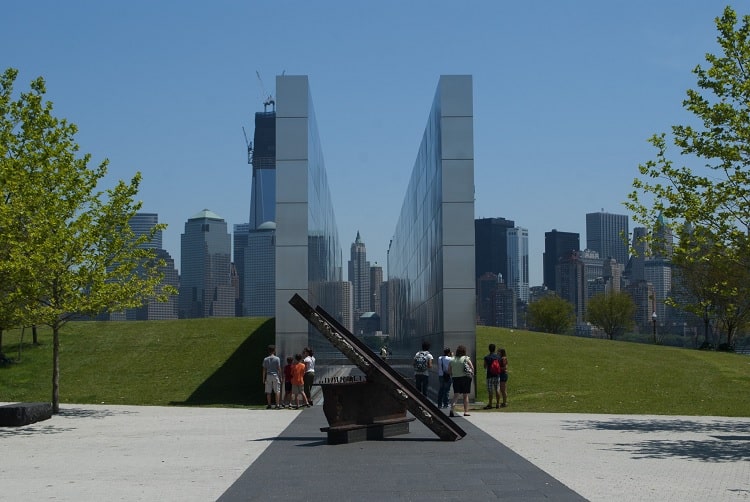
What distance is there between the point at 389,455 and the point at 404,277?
46.6m

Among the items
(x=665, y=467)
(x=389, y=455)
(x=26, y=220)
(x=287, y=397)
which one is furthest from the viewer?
(x=287, y=397)

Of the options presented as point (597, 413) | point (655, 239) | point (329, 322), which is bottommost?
point (597, 413)

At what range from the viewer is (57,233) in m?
23.3

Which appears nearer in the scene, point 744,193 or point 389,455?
point 389,455

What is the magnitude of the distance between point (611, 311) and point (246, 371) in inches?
2724

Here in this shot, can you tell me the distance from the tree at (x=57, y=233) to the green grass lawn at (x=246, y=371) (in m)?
6.68

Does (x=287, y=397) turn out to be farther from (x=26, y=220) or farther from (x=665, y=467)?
(x=665, y=467)

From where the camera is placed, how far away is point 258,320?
162 ft

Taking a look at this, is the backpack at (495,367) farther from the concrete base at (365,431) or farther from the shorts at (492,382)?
the concrete base at (365,431)

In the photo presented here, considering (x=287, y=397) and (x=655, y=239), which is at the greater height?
(x=655, y=239)

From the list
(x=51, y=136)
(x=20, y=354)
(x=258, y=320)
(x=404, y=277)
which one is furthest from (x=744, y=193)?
(x=404, y=277)

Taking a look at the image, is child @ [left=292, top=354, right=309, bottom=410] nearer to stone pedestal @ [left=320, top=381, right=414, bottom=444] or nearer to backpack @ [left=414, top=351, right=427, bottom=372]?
backpack @ [left=414, top=351, right=427, bottom=372]

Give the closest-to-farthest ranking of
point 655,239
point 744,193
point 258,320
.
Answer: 1. point 744,193
2. point 655,239
3. point 258,320

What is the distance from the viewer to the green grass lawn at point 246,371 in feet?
100
